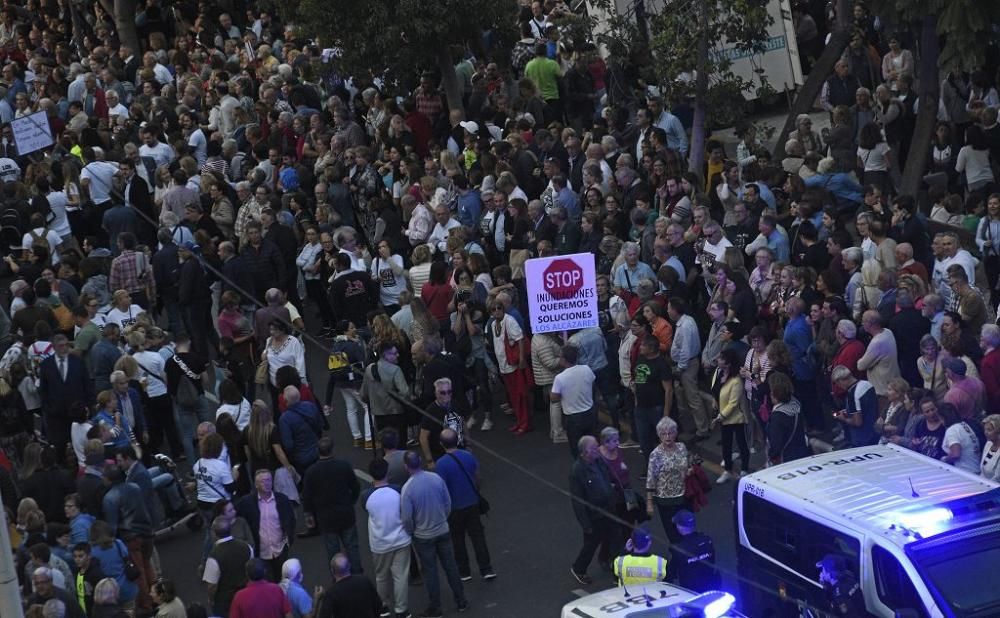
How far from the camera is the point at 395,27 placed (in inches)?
938

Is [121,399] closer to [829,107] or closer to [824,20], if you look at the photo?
[829,107]

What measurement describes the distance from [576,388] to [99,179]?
997cm

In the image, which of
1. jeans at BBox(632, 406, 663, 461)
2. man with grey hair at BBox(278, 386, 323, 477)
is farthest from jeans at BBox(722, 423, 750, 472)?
man with grey hair at BBox(278, 386, 323, 477)

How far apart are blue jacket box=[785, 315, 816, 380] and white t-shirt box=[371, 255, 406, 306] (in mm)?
5555

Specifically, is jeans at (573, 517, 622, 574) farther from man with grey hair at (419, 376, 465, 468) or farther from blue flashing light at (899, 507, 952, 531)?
blue flashing light at (899, 507, 952, 531)

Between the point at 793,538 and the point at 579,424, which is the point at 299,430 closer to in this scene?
the point at 579,424

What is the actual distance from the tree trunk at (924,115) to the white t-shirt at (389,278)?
666 cm

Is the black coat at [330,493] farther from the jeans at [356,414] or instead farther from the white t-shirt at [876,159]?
the white t-shirt at [876,159]

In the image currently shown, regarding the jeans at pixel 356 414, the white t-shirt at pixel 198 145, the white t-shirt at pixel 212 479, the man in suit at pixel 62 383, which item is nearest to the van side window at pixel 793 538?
the white t-shirt at pixel 212 479

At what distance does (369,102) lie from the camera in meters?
26.1

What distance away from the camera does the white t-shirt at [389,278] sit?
20.0 metres

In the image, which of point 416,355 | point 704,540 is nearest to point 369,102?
point 416,355

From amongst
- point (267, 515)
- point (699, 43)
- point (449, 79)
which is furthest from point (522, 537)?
point (449, 79)

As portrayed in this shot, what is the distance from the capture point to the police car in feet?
37.2
